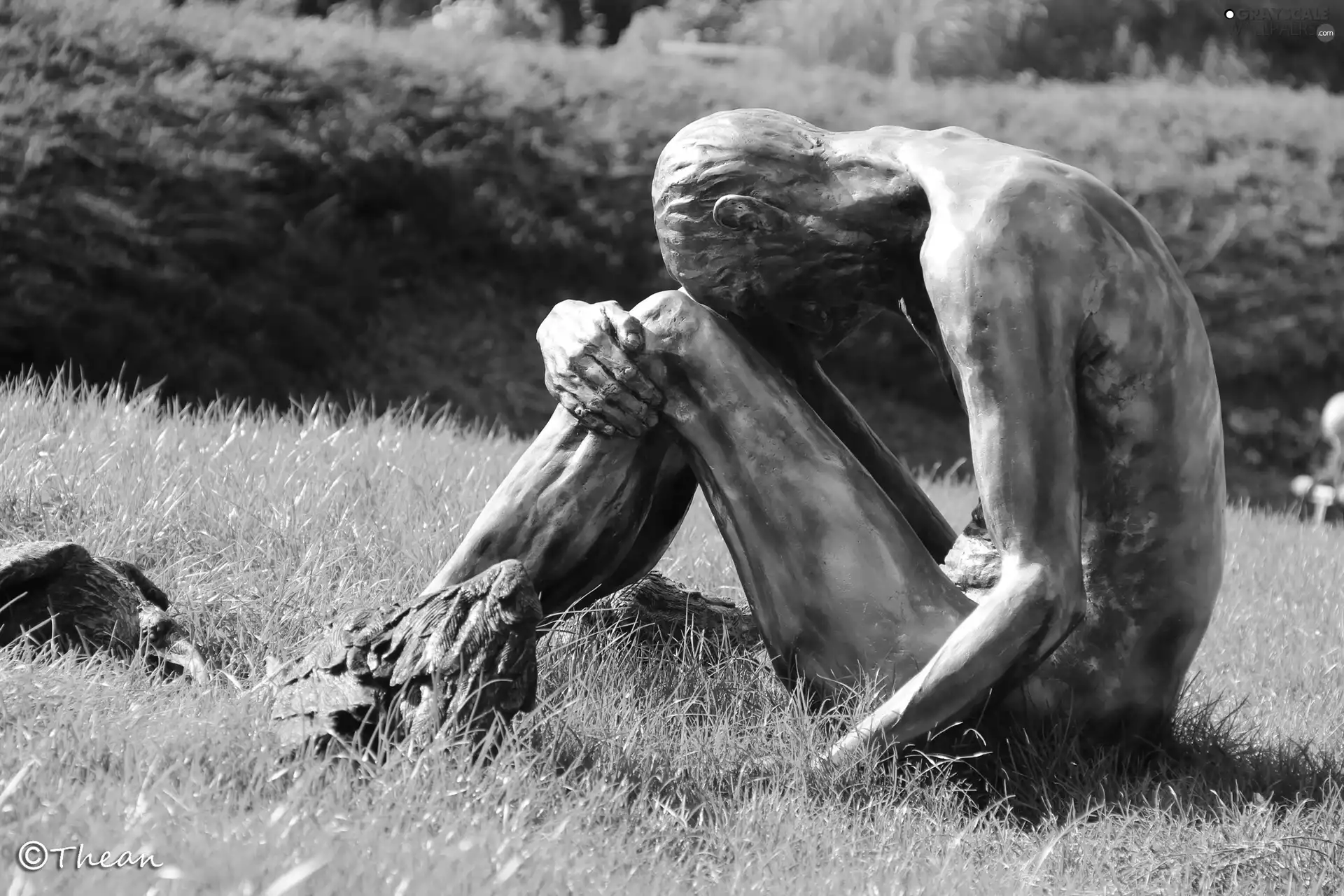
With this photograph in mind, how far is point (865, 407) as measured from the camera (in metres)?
10.1

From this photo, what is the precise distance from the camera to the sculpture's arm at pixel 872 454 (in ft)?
11.3

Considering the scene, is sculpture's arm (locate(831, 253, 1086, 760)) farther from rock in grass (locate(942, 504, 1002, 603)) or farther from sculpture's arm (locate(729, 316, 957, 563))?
sculpture's arm (locate(729, 316, 957, 563))

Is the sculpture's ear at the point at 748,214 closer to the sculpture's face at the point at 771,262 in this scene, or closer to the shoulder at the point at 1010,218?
the sculpture's face at the point at 771,262

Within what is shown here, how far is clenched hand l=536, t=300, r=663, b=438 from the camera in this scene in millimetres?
2943

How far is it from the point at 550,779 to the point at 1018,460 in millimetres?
1081

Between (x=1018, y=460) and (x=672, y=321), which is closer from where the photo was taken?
(x=1018, y=460)

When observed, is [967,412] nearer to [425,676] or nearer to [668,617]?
[425,676]

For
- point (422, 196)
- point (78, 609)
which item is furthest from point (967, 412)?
point (422, 196)

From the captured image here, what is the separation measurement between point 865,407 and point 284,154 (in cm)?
431

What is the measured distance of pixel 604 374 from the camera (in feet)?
9.66

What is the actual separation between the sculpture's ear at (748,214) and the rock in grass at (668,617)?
1.10 meters

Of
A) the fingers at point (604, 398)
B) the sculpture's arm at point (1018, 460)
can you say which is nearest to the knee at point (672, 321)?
the fingers at point (604, 398)

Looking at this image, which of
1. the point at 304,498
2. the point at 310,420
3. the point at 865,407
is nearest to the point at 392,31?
the point at 865,407

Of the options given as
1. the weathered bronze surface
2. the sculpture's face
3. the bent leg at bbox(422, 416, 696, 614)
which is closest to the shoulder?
the sculpture's face
